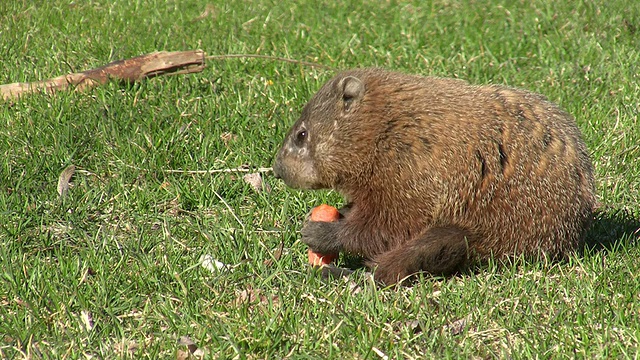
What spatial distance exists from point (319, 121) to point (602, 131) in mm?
2428

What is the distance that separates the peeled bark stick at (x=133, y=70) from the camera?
636 cm

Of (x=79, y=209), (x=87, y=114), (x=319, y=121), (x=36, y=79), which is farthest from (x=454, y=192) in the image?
(x=36, y=79)

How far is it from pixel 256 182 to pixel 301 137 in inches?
30.8

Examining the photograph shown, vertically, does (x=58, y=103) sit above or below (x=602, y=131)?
below

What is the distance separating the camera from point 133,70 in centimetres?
651

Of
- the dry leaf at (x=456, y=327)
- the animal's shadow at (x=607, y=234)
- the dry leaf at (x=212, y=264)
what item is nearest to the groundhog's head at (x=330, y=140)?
the animal's shadow at (x=607, y=234)

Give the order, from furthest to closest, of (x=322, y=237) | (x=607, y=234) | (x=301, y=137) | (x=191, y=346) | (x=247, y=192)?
(x=247, y=192) < (x=607, y=234) < (x=301, y=137) < (x=322, y=237) < (x=191, y=346)

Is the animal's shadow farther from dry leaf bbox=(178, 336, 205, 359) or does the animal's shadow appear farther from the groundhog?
dry leaf bbox=(178, 336, 205, 359)

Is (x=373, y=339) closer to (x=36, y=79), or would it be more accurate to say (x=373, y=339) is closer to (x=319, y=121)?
(x=319, y=121)

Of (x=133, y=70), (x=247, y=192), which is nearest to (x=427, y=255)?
(x=247, y=192)

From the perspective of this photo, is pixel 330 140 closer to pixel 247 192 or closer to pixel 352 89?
pixel 352 89

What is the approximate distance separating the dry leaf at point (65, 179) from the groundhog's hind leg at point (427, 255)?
2.04m

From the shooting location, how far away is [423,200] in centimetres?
454

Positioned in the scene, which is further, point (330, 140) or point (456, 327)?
point (330, 140)
